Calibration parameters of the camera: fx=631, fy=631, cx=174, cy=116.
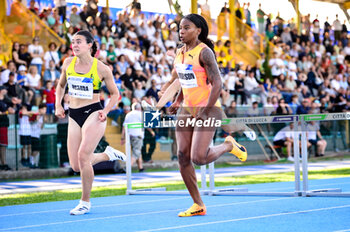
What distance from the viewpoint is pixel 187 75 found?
719 cm

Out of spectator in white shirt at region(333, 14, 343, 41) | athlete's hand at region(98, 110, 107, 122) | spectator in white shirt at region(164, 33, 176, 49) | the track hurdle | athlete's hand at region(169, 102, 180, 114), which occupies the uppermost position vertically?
spectator in white shirt at region(333, 14, 343, 41)

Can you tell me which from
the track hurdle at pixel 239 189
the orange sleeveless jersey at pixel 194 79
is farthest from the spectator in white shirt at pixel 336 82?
the orange sleeveless jersey at pixel 194 79

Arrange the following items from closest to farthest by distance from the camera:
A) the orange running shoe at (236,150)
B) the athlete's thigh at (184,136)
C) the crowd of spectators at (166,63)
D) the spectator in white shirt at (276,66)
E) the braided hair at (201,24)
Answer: the braided hair at (201,24), the athlete's thigh at (184,136), the orange running shoe at (236,150), the crowd of spectators at (166,63), the spectator in white shirt at (276,66)

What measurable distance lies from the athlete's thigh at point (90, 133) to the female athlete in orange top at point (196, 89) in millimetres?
1433

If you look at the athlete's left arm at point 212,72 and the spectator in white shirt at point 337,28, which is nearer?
the athlete's left arm at point 212,72

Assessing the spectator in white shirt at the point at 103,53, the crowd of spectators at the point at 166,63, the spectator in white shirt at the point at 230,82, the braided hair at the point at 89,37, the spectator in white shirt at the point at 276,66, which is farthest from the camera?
the spectator in white shirt at the point at 276,66

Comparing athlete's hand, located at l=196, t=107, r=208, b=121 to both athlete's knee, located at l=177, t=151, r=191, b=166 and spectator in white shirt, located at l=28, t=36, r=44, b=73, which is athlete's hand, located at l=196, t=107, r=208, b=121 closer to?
athlete's knee, located at l=177, t=151, r=191, b=166

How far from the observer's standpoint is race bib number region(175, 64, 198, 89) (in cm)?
718

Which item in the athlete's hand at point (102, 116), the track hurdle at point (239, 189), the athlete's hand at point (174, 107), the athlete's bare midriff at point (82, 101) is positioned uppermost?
the athlete's bare midriff at point (82, 101)

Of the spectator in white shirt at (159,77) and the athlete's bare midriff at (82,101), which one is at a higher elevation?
the spectator in white shirt at (159,77)

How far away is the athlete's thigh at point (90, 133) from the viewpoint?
8281 mm

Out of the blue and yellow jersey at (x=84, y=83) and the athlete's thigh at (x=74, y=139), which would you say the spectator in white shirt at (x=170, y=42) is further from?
the athlete's thigh at (x=74, y=139)

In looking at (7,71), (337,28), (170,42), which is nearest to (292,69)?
(170,42)

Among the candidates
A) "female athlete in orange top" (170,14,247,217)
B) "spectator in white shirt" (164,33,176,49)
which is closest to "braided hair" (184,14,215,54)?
"female athlete in orange top" (170,14,247,217)
